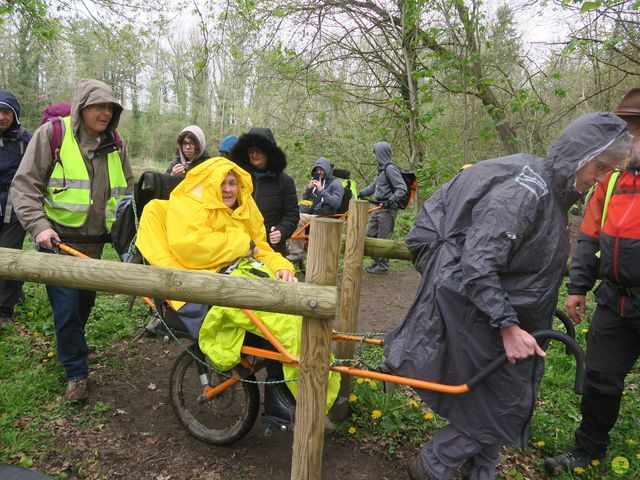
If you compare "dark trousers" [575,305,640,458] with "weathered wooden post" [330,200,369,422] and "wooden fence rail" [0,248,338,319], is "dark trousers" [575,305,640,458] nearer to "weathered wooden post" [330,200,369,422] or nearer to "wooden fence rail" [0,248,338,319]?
"weathered wooden post" [330,200,369,422]

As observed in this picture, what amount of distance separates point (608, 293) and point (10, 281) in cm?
494

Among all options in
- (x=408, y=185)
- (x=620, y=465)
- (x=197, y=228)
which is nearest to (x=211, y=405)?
(x=197, y=228)

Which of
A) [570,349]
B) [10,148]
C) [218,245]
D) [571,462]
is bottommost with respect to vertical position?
[571,462]

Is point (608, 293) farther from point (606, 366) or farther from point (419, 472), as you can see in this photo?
point (419, 472)

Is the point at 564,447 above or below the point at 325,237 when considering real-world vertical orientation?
below

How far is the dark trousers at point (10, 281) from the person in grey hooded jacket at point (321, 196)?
3.91 m

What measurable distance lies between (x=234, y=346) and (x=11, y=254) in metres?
1.17

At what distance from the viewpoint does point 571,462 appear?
109 inches

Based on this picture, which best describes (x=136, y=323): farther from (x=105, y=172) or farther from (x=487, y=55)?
(x=487, y=55)

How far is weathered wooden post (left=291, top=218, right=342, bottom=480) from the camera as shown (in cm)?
189

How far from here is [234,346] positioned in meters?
2.52

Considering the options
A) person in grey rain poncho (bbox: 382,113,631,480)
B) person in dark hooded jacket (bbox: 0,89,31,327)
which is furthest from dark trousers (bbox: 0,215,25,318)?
person in grey rain poncho (bbox: 382,113,631,480)

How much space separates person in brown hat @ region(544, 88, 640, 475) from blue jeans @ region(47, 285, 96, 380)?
128 inches

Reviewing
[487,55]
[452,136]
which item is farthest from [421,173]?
[487,55]
